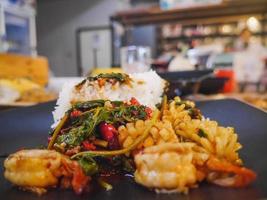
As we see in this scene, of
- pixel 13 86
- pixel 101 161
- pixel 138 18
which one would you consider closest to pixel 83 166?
pixel 101 161

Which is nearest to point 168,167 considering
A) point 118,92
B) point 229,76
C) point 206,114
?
point 118,92

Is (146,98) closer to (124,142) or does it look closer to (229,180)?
(124,142)

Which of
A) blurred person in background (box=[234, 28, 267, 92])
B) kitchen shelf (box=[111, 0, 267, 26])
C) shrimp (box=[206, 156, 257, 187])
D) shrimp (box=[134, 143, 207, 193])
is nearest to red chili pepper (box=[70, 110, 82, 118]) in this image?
shrimp (box=[134, 143, 207, 193])

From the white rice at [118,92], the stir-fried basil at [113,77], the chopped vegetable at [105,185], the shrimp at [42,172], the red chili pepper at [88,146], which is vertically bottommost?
the chopped vegetable at [105,185]

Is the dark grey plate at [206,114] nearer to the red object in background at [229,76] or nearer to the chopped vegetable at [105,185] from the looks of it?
the chopped vegetable at [105,185]

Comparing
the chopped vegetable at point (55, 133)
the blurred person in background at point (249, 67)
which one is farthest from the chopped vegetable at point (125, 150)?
the blurred person in background at point (249, 67)

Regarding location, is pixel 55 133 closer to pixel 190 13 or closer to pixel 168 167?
pixel 168 167

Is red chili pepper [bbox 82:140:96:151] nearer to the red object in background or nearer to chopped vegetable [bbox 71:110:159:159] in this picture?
chopped vegetable [bbox 71:110:159:159]
